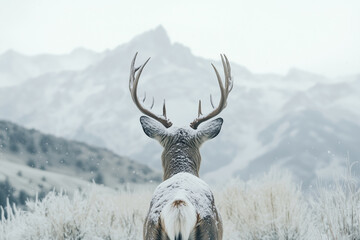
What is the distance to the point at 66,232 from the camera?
7.09 meters

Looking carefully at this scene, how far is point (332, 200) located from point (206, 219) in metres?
2.89

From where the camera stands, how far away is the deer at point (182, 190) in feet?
12.2

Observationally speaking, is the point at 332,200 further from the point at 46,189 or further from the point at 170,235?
the point at 46,189

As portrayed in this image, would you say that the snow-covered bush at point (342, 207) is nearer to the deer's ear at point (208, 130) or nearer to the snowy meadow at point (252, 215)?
the snowy meadow at point (252, 215)

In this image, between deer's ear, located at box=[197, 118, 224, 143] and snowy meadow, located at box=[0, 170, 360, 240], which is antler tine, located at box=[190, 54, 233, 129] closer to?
deer's ear, located at box=[197, 118, 224, 143]

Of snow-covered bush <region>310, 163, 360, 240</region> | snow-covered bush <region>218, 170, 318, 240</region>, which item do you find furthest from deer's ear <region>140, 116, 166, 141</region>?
snow-covered bush <region>218, 170, 318, 240</region>

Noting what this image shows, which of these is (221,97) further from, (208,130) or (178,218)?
(178,218)

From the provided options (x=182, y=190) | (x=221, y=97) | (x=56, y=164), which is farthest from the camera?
(x=56, y=164)

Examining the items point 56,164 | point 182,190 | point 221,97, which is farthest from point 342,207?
point 56,164

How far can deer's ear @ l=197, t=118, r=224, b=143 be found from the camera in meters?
5.15

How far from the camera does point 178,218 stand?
369 cm

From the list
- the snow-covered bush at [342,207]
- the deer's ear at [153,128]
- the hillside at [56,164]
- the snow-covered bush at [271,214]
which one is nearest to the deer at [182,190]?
the deer's ear at [153,128]

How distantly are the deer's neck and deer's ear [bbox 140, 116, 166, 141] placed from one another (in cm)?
21

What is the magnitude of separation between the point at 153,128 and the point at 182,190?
1.32 m
